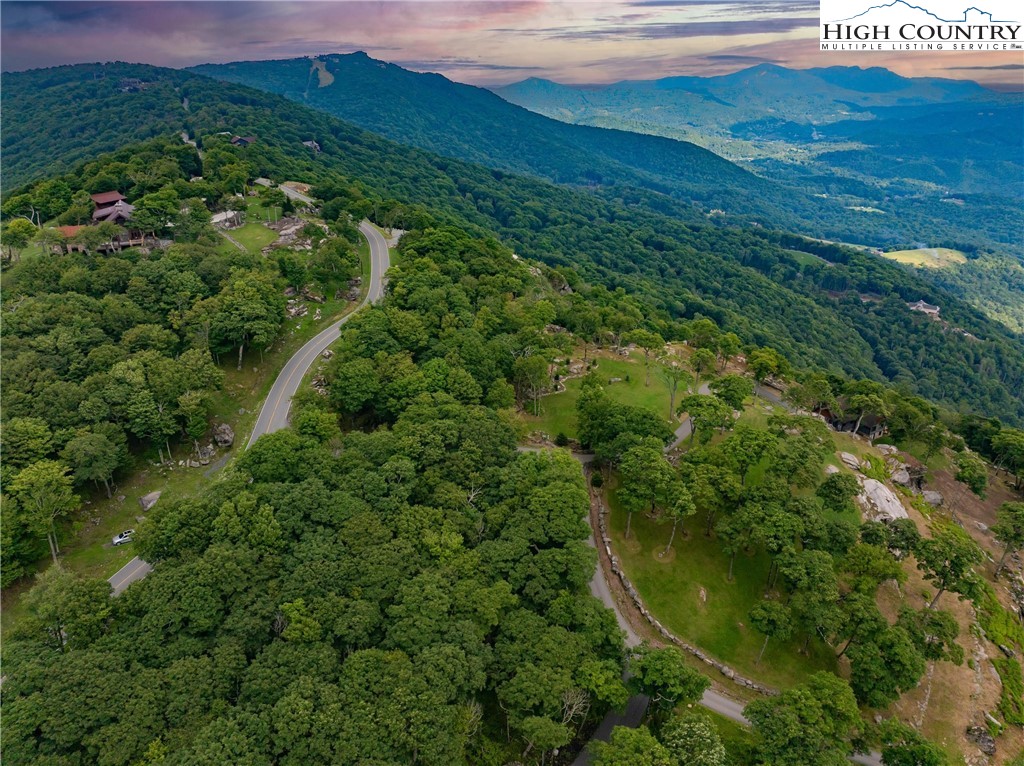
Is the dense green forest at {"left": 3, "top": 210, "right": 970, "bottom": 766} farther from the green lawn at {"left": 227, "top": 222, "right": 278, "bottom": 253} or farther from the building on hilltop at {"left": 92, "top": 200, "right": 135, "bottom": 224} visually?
the building on hilltop at {"left": 92, "top": 200, "right": 135, "bottom": 224}

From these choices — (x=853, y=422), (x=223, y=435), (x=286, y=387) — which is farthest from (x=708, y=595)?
(x=286, y=387)

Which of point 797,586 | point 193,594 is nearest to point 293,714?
point 193,594

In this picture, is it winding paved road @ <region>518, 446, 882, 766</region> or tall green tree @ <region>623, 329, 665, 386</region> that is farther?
tall green tree @ <region>623, 329, 665, 386</region>

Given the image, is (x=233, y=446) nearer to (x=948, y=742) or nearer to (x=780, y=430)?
(x=780, y=430)

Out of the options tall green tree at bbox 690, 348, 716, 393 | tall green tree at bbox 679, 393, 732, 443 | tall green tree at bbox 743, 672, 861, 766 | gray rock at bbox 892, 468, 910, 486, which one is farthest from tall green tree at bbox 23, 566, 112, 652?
gray rock at bbox 892, 468, 910, 486

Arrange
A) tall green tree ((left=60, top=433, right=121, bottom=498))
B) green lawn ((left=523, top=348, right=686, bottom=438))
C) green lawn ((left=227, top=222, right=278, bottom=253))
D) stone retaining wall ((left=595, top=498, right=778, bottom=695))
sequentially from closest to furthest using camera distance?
stone retaining wall ((left=595, top=498, right=778, bottom=695)) < tall green tree ((left=60, top=433, right=121, bottom=498)) < green lawn ((left=523, top=348, right=686, bottom=438)) < green lawn ((left=227, top=222, right=278, bottom=253))
